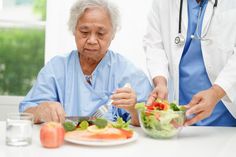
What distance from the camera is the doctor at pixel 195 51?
1674mm

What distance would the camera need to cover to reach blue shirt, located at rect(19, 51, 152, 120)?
1799 mm

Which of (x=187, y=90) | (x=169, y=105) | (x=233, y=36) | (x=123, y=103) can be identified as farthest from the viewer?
(x=187, y=90)

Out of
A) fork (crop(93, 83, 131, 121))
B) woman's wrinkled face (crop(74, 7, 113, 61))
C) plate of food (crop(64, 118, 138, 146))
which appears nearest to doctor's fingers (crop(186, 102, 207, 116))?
plate of food (crop(64, 118, 138, 146))

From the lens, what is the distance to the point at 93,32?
5.97ft

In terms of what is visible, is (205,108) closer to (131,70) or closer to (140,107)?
(140,107)

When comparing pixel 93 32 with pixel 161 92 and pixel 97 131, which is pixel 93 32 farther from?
pixel 97 131

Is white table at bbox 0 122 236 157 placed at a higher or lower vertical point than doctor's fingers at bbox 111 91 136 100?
lower

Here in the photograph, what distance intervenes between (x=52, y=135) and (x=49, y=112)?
0.35 m

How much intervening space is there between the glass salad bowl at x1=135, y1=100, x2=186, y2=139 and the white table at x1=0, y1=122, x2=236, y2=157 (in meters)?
0.03

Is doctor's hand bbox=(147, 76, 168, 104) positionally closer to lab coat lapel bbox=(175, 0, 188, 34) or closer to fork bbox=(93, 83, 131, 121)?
fork bbox=(93, 83, 131, 121)

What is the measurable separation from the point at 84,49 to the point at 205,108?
0.67 meters

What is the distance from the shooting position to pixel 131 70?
6.24 ft

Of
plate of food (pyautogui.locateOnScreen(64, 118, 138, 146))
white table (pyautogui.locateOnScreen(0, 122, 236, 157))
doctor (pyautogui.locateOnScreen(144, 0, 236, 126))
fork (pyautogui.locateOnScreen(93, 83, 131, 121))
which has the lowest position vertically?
white table (pyautogui.locateOnScreen(0, 122, 236, 157))

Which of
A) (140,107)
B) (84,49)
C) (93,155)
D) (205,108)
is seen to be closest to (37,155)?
(93,155)
